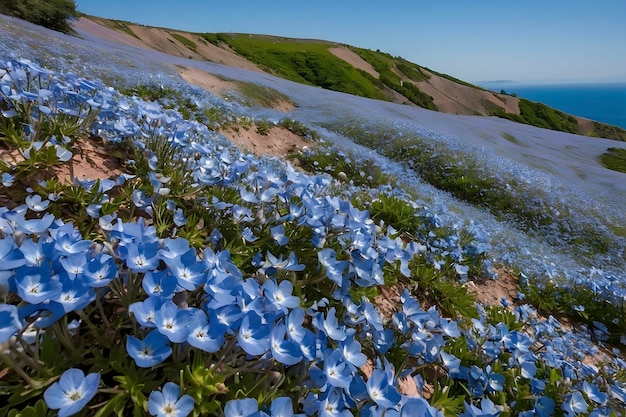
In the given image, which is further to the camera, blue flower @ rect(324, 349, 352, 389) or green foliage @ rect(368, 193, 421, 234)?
green foliage @ rect(368, 193, 421, 234)

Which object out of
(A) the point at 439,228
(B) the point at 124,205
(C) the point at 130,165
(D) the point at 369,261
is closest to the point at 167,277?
(D) the point at 369,261

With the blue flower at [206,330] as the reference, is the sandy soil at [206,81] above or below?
above

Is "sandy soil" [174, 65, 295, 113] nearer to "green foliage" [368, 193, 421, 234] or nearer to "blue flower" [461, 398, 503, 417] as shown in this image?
"green foliage" [368, 193, 421, 234]

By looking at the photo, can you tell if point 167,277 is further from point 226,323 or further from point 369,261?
point 369,261

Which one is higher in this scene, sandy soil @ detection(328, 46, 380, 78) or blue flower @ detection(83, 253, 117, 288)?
sandy soil @ detection(328, 46, 380, 78)

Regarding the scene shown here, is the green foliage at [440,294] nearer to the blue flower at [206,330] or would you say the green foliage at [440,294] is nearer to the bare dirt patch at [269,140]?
the blue flower at [206,330]

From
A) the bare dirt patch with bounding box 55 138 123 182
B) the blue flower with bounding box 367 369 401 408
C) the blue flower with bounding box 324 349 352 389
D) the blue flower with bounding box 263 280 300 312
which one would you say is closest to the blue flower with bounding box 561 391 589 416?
the blue flower with bounding box 367 369 401 408

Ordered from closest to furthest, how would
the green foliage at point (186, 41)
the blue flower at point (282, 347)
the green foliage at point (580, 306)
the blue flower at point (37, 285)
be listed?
the blue flower at point (37, 285) → the blue flower at point (282, 347) → the green foliage at point (580, 306) → the green foliage at point (186, 41)

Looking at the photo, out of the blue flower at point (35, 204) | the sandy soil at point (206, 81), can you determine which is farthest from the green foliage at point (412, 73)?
the blue flower at point (35, 204)
